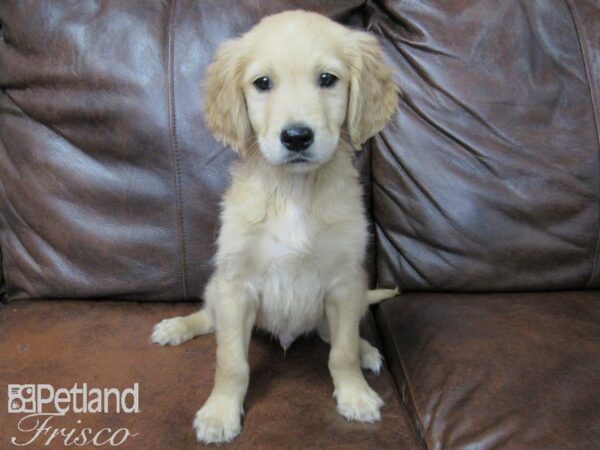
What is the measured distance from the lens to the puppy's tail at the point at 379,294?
178 centimetres

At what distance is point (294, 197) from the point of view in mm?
1405

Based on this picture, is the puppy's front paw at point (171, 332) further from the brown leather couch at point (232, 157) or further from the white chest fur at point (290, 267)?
the white chest fur at point (290, 267)

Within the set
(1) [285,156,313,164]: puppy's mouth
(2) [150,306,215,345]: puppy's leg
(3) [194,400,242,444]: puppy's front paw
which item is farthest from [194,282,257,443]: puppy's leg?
(1) [285,156,313,164]: puppy's mouth

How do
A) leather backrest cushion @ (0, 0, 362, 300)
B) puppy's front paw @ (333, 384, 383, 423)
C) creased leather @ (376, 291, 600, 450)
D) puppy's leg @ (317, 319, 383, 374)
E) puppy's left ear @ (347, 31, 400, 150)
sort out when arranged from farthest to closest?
leather backrest cushion @ (0, 0, 362, 300) < puppy's leg @ (317, 319, 383, 374) < puppy's left ear @ (347, 31, 400, 150) < puppy's front paw @ (333, 384, 383, 423) < creased leather @ (376, 291, 600, 450)

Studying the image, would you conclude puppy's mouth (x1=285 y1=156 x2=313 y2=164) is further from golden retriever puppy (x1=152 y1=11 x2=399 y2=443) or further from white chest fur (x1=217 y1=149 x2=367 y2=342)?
white chest fur (x1=217 y1=149 x2=367 y2=342)

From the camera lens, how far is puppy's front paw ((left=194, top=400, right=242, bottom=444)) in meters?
1.21

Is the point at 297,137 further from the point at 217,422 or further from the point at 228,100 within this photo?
the point at 217,422

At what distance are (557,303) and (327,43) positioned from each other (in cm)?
104

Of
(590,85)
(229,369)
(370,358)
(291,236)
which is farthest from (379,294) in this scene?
(590,85)

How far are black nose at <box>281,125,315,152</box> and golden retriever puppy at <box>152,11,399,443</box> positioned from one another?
0.04 meters

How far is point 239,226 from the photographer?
1.40 metres

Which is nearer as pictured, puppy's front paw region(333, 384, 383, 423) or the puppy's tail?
puppy's front paw region(333, 384, 383, 423)

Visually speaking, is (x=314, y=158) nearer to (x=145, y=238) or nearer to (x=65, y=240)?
(x=145, y=238)

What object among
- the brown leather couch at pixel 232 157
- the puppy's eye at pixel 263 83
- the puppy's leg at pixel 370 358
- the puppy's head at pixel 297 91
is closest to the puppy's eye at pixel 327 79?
the puppy's head at pixel 297 91
